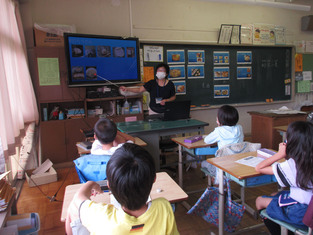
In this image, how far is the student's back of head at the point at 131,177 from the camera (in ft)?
2.90

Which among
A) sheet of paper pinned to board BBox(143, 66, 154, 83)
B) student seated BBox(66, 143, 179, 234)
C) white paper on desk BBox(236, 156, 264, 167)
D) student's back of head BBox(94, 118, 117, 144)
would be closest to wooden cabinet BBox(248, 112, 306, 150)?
sheet of paper pinned to board BBox(143, 66, 154, 83)

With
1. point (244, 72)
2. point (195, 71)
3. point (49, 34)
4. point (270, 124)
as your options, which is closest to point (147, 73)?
point (195, 71)

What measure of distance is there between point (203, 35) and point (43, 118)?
3.45 m

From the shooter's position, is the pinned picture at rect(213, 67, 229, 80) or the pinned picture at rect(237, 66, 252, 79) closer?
the pinned picture at rect(213, 67, 229, 80)

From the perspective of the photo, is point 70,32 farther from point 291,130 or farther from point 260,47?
point 260,47

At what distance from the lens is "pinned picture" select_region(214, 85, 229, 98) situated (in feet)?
17.2

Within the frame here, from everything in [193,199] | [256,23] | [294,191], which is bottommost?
[193,199]

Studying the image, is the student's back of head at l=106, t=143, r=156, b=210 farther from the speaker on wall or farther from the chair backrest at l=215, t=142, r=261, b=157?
the speaker on wall

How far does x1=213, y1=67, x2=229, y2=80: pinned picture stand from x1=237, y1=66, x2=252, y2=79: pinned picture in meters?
0.31

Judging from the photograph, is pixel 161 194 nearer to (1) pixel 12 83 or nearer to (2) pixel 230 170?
(2) pixel 230 170

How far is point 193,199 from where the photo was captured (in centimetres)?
287

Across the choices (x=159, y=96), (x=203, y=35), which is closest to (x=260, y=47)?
(x=203, y=35)

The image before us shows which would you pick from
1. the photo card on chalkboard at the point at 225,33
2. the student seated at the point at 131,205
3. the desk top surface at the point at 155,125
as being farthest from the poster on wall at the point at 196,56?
the student seated at the point at 131,205

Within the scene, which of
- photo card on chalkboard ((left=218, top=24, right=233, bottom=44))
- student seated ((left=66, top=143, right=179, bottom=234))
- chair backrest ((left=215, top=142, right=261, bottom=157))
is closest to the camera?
student seated ((left=66, top=143, right=179, bottom=234))
